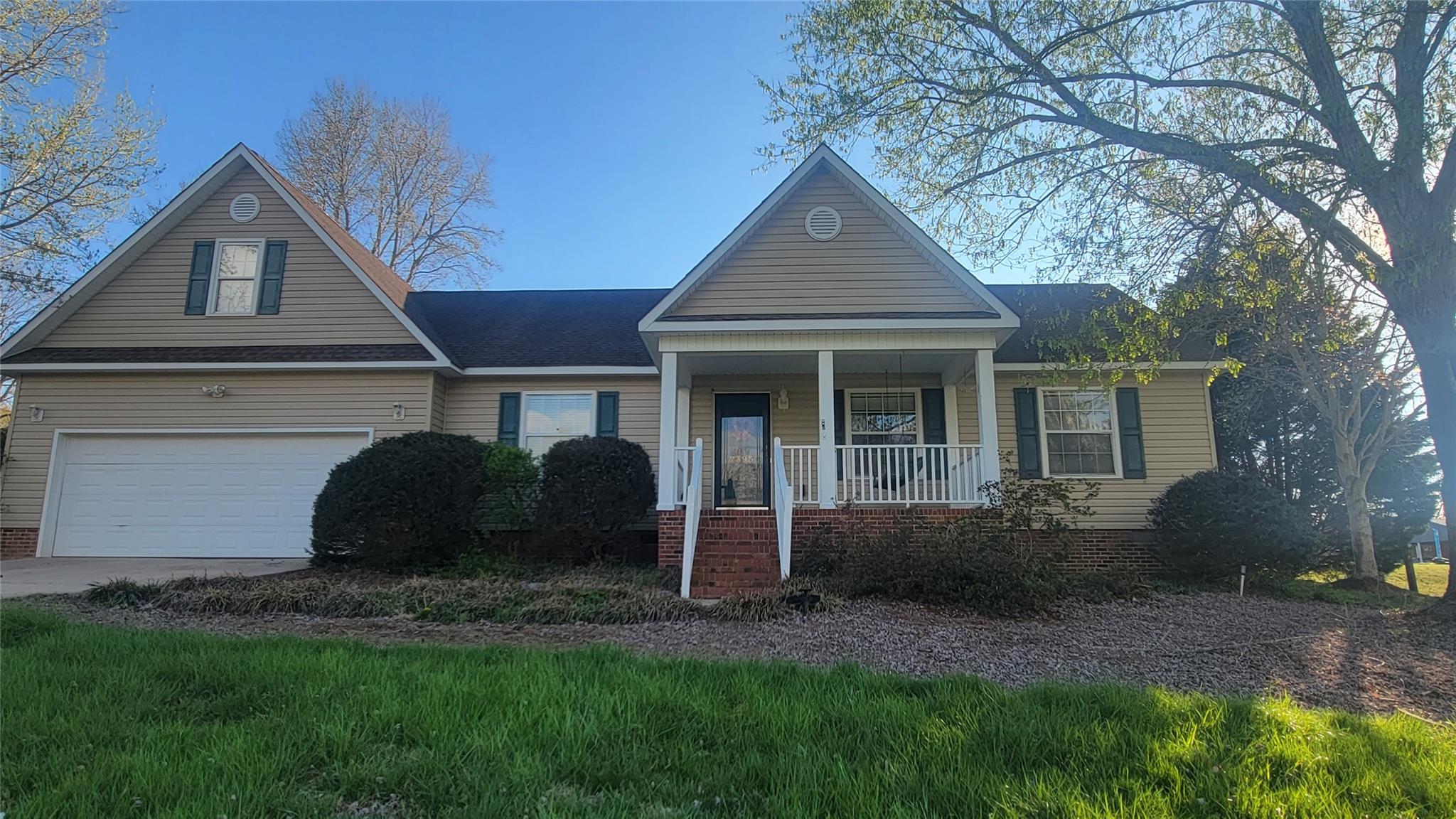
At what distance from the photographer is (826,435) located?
8914mm

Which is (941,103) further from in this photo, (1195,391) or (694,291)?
(1195,391)

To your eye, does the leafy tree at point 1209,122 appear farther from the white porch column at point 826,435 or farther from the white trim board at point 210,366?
the white trim board at point 210,366

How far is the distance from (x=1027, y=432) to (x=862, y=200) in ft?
14.6

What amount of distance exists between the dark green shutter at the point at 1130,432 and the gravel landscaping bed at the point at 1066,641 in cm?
392

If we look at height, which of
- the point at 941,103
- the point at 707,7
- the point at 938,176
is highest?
the point at 707,7

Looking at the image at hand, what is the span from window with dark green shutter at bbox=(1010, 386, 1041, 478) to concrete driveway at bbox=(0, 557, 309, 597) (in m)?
10.4

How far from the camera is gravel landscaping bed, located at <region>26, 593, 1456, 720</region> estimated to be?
14.4 feet

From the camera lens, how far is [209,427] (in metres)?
10.7

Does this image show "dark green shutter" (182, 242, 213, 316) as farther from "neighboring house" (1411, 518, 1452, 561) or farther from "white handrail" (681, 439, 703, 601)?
"neighboring house" (1411, 518, 1452, 561)

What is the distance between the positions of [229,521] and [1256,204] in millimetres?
14174

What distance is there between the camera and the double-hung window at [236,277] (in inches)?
439

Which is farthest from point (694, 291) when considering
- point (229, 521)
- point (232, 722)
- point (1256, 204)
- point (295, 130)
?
point (295, 130)

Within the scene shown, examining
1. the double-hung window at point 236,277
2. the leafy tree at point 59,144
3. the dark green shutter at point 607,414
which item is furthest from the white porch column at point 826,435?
the leafy tree at point 59,144

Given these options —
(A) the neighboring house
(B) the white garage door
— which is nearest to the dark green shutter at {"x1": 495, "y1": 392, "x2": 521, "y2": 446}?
(B) the white garage door
